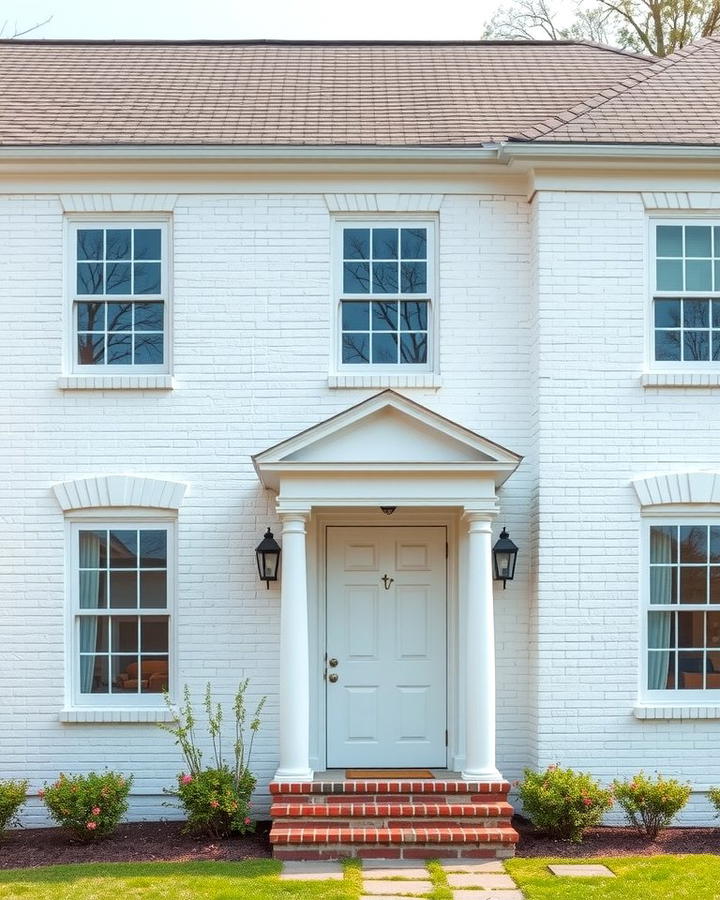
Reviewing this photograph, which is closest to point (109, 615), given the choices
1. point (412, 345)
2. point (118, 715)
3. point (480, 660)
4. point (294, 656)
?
point (118, 715)

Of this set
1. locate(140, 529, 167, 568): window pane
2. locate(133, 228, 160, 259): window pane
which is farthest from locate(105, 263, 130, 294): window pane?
locate(140, 529, 167, 568): window pane

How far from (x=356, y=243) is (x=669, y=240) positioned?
9.71 feet

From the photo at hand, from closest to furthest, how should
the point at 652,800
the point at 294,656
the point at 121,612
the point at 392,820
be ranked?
the point at 392,820
the point at 652,800
the point at 294,656
the point at 121,612

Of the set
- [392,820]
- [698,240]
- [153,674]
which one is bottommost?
[392,820]

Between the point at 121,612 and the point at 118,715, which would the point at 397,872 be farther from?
the point at 121,612

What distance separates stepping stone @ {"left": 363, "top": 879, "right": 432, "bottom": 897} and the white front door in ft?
7.21

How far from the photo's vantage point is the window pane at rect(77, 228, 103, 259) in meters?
10.8

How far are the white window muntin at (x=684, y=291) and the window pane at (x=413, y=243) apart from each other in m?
2.14

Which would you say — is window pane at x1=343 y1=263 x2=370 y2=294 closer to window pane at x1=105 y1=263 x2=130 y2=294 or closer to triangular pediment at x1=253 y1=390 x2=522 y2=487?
triangular pediment at x1=253 y1=390 x2=522 y2=487

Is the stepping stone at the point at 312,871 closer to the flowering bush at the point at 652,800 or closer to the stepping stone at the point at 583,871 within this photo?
the stepping stone at the point at 583,871

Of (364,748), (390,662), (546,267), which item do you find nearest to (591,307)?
(546,267)

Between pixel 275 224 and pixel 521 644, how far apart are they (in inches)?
181

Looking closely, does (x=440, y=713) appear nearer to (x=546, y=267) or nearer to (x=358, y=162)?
(x=546, y=267)

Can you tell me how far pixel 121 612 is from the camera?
10.4 m
